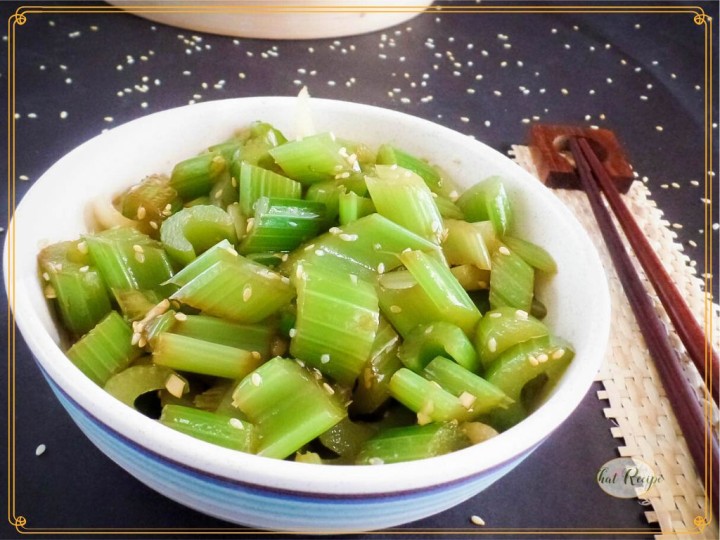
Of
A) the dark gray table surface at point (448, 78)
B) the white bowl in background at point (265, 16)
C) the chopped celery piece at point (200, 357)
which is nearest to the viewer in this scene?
the chopped celery piece at point (200, 357)

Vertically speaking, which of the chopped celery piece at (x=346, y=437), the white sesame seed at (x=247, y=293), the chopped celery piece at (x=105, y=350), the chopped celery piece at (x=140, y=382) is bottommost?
the chopped celery piece at (x=346, y=437)

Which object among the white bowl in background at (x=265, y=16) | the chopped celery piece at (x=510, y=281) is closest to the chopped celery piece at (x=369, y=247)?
the chopped celery piece at (x=510, y=281)

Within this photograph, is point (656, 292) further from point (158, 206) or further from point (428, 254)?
point (158, 206)

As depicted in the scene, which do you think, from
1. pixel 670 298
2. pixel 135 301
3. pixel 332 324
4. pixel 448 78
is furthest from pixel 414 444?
pixel 448 78

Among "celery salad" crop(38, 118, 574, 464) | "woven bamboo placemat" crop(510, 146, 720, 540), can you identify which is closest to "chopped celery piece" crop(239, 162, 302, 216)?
"celery salad" crop(38, 118, 574, 464)

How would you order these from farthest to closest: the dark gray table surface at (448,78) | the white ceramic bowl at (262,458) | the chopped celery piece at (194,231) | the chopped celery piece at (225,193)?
the dark gray table surface at (448,78) → the chopped celery piece at (225,193) → the chopped celery piece at (194,231) → the white ceramic bowl at (262,458)

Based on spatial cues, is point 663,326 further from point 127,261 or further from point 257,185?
point 127,261

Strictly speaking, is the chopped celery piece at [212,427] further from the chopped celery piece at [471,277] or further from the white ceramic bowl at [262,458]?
the chopped celery piece at [471,277]
